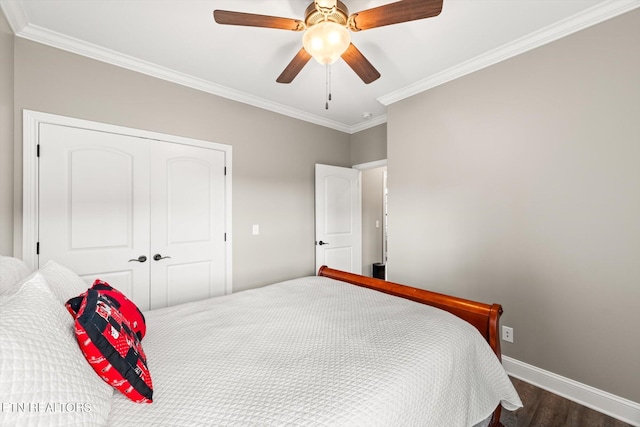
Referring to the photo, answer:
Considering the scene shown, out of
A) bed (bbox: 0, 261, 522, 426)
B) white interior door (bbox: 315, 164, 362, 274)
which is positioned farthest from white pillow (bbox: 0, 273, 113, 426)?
white interior door (bbox: 315, 164, 362, 274)

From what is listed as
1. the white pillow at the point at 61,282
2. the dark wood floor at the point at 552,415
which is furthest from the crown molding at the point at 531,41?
the white pillow at the point at 61,282

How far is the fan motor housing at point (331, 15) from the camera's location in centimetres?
154

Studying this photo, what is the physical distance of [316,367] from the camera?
3.40ft

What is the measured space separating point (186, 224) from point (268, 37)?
179cm

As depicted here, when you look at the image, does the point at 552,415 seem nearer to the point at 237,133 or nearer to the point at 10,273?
the point at 10,273

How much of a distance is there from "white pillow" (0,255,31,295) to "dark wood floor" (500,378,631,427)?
259 cm

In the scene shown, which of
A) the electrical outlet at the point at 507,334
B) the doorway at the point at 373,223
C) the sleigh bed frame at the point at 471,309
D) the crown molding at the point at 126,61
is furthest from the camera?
the doorway at the point at 373,223

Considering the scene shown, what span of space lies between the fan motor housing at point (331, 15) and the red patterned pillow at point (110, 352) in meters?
1.69

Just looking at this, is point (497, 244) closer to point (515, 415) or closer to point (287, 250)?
point (515, 415)

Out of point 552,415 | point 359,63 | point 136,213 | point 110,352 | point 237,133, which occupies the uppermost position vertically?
point 359,63

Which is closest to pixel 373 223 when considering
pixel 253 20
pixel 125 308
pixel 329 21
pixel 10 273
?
pixel 329 21

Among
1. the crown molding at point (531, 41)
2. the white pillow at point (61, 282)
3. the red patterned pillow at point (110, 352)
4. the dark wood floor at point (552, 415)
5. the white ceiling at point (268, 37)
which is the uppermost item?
the white ceiling at point (268, 37)

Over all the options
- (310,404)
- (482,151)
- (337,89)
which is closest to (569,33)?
(482,151)

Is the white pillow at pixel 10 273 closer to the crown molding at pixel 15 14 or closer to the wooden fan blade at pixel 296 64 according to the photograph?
the crown molding at pixel 15 14
